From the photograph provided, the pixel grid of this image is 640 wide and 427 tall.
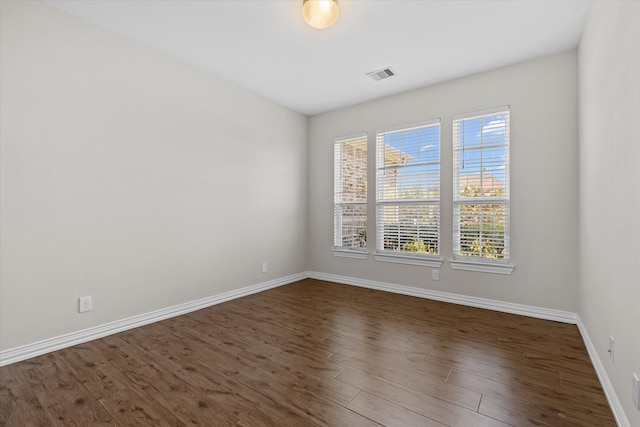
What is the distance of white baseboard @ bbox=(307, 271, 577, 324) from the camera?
3.06 meters

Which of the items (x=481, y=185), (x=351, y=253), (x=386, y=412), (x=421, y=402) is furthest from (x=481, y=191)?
(x=386, y=412)

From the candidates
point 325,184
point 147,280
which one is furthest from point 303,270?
point 147,280

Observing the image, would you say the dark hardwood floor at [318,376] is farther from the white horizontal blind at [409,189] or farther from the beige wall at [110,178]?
the white horizontal blind at [409,189]

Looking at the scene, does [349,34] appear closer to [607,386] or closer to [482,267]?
[482,267]

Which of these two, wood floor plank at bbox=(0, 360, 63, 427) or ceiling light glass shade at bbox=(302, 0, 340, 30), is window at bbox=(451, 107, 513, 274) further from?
wood floor plank at bbox=(0, 360, 63, 427)

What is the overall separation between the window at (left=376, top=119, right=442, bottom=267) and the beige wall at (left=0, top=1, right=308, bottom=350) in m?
1.82

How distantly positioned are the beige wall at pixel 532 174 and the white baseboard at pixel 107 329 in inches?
98.3

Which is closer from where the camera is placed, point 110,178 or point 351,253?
point 110,178

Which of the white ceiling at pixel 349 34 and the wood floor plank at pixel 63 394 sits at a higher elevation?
the white ceiling at pixel 349 34

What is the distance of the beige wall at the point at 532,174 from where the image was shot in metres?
3.01

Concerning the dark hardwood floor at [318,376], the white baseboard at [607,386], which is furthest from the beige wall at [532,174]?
the white baseboard at [607,386]

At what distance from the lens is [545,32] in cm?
273

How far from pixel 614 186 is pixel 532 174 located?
65.1 inches

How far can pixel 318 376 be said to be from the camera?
202 centimetres
